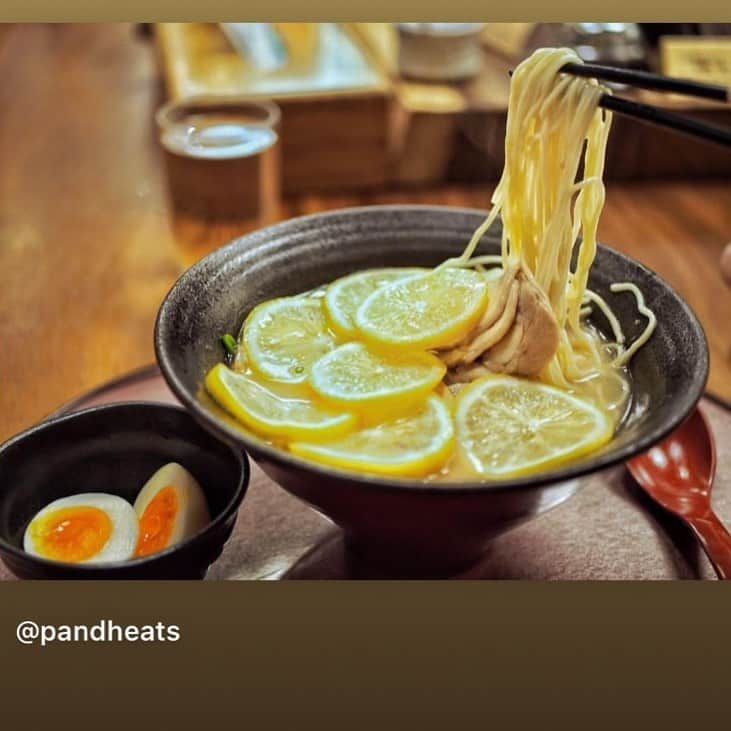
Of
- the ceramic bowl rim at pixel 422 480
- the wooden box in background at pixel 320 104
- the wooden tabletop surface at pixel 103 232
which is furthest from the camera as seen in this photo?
the wooden box in background at pixel 320 104

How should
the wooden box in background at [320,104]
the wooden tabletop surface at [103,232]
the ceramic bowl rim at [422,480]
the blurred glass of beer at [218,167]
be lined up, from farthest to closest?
1. the wooden box in background at [320,104]
2. the blurred glass of beer at [218,167]
3. the wooden tabletop surface at [103,232]
4. the ceramic bowl rim at [422,480]

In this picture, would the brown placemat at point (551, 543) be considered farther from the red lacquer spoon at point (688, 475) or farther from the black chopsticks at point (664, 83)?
the black chopsticks at point (664, 83)

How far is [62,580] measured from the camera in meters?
0.93

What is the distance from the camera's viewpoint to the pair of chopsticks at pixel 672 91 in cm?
87

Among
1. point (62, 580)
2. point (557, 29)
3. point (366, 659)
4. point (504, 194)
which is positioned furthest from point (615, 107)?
point (557, 29)

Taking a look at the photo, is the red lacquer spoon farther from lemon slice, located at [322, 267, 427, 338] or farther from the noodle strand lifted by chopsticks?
lemon slice, located at [322, 267, 427, 338]

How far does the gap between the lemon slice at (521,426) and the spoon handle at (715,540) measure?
197 millimetres

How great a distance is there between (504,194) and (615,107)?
0.64 ft

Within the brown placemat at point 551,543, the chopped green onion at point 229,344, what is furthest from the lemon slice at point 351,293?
the brown placemat at point 551,543

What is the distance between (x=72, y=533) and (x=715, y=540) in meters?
0.72

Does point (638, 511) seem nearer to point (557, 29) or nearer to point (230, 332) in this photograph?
point (230, 332)

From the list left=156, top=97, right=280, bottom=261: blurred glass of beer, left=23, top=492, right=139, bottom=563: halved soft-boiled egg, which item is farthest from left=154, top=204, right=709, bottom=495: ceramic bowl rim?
Result: left=156, top=97, right=280, bottom=261: blurred glass of beer

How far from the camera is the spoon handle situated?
1.01m

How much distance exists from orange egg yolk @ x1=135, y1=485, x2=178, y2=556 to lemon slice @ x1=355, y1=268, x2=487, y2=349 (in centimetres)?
29
